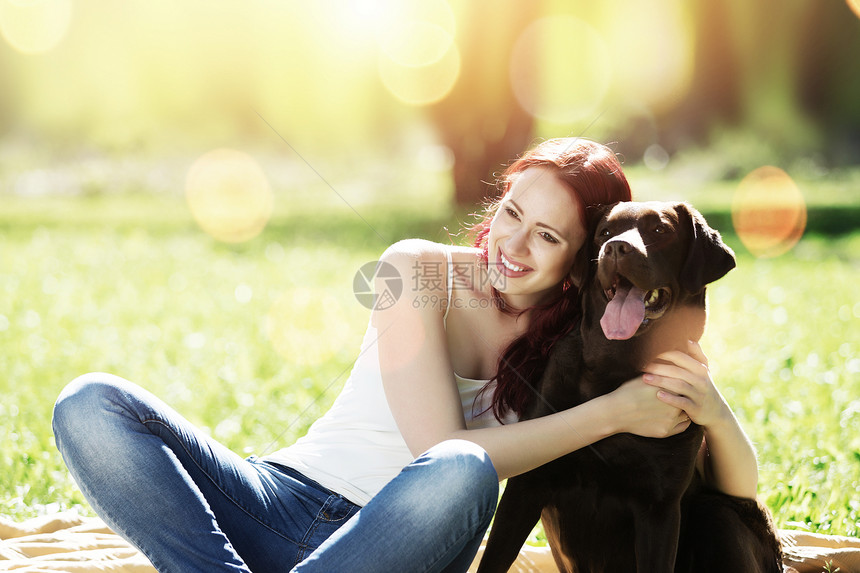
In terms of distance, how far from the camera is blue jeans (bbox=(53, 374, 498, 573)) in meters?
1.87

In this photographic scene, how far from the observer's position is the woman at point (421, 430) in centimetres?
192

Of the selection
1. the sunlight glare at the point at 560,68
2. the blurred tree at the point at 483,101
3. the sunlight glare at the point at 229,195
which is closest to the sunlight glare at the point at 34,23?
the sunlight glare at the point at 229,195

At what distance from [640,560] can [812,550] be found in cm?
96

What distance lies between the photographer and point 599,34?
43.7ft

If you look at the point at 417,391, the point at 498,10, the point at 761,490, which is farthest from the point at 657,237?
the point at 498,10

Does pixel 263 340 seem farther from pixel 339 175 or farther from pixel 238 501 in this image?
pixel 339 175

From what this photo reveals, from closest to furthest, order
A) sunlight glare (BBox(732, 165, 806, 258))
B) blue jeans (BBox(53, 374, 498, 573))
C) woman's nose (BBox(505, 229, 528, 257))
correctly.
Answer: blue jeans (BBox(53, 374, 498, 573)) → woman's nose (BBox(505, 229, 528, 257)) → sunlight glare (BBox(732, 165, 806, 258))

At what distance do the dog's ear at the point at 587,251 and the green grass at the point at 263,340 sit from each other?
163 cm

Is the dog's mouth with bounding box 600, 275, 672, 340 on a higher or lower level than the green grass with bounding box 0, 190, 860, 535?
higher

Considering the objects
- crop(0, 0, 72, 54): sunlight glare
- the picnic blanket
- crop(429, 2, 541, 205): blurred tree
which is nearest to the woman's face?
the picnic blanket

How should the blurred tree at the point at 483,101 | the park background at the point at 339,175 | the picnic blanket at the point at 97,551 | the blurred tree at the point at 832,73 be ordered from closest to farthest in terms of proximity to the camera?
the picnic blanket at the point at 97,551
the park background at the point at 339,175
the blurred tree at the point at 483,101
the blurred tree at the point at 832,73

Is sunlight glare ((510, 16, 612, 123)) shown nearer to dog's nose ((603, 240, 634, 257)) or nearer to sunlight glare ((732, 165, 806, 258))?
sunlight glare ((732, 165, 806, 258))

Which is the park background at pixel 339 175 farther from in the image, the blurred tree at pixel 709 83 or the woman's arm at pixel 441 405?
the woman's arm at pixel 441 405

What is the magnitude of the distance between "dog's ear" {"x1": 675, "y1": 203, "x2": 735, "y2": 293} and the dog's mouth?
8 centimetres
